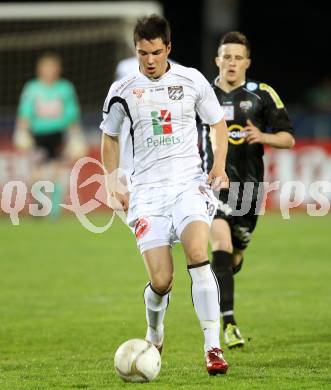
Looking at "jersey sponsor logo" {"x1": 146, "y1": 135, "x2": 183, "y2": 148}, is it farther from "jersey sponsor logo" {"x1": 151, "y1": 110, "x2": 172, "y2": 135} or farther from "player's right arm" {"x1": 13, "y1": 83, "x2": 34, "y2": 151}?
"player's right arm" {"x1": 13, "y1": 83, "x2": 34, "y2": 151}

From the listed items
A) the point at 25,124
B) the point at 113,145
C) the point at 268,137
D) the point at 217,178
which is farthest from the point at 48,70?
the point at 217,178

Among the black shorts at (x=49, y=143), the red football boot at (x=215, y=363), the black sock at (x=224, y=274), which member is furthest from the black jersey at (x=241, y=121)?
the black shorts at (x=49, y=143)

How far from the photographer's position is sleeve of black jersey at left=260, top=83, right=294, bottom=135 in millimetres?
8422

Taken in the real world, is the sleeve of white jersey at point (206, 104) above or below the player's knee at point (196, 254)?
above

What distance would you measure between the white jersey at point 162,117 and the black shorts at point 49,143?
12421 mm

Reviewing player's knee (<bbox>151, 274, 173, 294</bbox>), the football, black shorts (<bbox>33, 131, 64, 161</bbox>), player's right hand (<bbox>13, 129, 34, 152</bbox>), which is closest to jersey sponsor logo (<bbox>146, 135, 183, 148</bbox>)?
player's knee (<bbox>151, 274, 173, 294</bbox>)

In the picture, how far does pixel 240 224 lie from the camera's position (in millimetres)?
8641

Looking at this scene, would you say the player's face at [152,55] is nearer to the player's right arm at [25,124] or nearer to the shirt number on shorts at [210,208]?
the shirt number on shorts at [210,208]

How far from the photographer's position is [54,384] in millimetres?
6391

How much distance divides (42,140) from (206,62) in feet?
39.8

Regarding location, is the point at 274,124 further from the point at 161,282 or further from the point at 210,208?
the point at 161,282

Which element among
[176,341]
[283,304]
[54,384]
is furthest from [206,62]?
[54,384]

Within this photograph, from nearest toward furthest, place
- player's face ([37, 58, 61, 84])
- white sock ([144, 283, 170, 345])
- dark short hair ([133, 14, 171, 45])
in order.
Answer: dark short hair ([133, 14, 171, 45]) < white sock ([144, 283, 170, 345]) < player's face ([37, 58, 61, 84])

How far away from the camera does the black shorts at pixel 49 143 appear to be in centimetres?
1931
